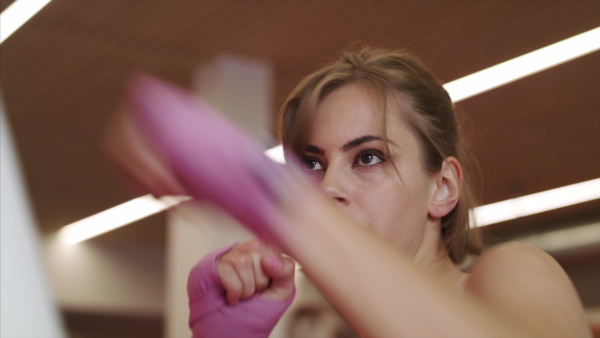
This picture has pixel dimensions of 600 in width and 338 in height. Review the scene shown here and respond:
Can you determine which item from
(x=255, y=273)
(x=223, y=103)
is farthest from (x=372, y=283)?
(x=223, y=103)

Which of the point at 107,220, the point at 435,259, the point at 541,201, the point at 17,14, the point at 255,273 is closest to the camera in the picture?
the point at 255,273

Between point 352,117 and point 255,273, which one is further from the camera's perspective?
point 352,117

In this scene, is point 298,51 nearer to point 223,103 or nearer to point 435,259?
point 223,103

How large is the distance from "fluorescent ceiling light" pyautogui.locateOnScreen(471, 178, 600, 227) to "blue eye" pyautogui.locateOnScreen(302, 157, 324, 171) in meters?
6.69

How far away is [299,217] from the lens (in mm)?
780

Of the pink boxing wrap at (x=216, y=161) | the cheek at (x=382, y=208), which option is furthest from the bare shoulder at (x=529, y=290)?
the pink boxing wrap at (x=216, y=161)

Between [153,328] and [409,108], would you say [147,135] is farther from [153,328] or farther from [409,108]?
[153,328]

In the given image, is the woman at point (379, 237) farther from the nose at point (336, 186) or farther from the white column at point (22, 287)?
the white column at point (22, 287)

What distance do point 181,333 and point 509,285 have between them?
3.87m

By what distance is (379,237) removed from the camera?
82 cm

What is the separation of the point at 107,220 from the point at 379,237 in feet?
30.6

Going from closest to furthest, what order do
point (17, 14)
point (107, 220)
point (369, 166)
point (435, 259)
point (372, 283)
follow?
point (372, 283) → point (369, 166) → point (435, 259) → point (17, 14) → point (107, 220)

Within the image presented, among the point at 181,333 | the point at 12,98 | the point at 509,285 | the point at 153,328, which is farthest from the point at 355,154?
the point at 153,328

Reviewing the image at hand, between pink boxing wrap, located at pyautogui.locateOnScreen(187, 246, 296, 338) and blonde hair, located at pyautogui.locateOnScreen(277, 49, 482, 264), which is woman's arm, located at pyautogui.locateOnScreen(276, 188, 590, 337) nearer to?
pink boxing wrap, located at pyautogui.locateOnScreen(187, 246, 296, 338)
